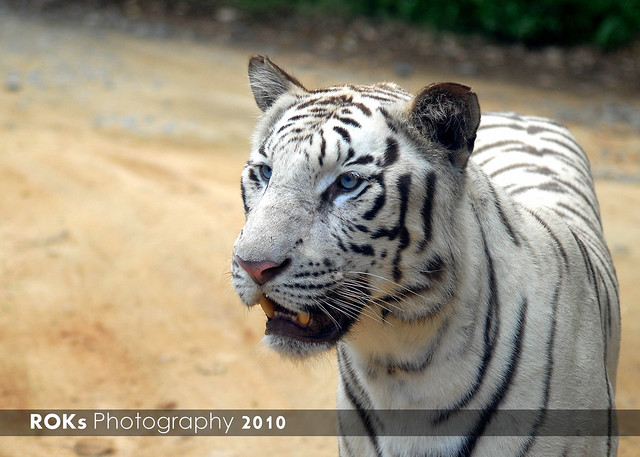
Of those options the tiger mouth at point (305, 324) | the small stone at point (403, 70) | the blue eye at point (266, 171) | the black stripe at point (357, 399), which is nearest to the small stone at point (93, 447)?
the black stripe at point (357, 399)

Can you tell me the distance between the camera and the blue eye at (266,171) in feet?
6.75

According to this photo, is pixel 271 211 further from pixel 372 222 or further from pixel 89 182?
pixel 89 182

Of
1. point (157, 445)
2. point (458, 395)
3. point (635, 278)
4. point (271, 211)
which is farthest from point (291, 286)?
point (635, 278)

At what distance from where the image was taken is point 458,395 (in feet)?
6.64

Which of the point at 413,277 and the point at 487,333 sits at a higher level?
the point at 413,277

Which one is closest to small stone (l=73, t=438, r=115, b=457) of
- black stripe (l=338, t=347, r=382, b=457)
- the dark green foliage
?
black stripe (l=338, t=347, r=382, b=457)

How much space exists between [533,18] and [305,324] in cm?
826

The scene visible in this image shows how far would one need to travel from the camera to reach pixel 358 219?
1905 mm

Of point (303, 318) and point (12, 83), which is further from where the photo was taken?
point (12, 83)

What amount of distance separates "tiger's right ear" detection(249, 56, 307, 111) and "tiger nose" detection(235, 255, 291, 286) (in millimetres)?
689

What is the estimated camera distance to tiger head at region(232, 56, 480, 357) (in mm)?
1872

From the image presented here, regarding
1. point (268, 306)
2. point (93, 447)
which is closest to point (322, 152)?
point (268, 306)

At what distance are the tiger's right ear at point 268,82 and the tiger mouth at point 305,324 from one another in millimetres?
723

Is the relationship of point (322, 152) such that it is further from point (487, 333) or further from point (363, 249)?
point (487, 333)
